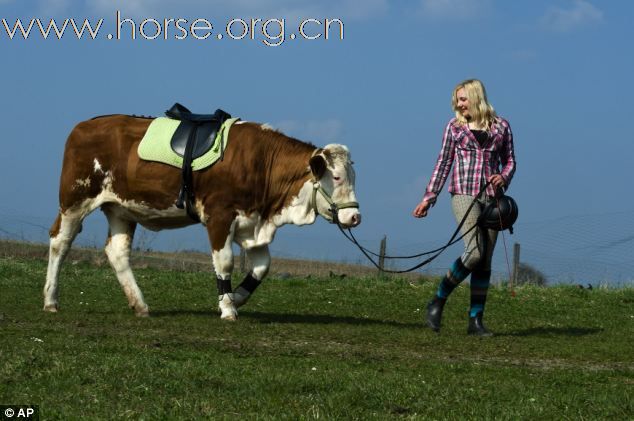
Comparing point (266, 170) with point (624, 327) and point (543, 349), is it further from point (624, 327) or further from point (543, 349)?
point (624, 327)

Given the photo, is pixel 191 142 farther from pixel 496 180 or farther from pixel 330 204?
pixel 496 180

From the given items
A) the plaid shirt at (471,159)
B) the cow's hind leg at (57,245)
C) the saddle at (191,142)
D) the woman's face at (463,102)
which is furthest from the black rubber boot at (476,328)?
the cow's hind leg at (57,245)

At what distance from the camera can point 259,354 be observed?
9.41 m

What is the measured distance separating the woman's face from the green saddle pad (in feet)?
8.55

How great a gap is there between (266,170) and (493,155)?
2500mm

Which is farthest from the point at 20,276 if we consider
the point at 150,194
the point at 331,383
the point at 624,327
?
the point at 331,383

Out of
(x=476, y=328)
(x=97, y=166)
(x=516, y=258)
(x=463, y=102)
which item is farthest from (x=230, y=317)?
(x=516, y=258)

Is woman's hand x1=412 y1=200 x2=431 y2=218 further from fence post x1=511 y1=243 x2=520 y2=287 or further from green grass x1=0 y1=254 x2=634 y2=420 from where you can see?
fence post x1=511 y1=243 x2=520 y2=287

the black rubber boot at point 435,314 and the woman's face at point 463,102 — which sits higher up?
the woman's face at point 463,102

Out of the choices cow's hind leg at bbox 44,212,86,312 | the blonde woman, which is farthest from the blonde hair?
cow's hind leg at bbox 44,212,86,312

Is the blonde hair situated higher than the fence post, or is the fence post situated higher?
the blonde hair

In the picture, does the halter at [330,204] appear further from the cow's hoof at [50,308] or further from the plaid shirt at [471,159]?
the cow's hoof at [50,308]

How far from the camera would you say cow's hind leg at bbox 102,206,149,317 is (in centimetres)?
1282

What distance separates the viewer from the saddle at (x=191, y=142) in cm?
1224
